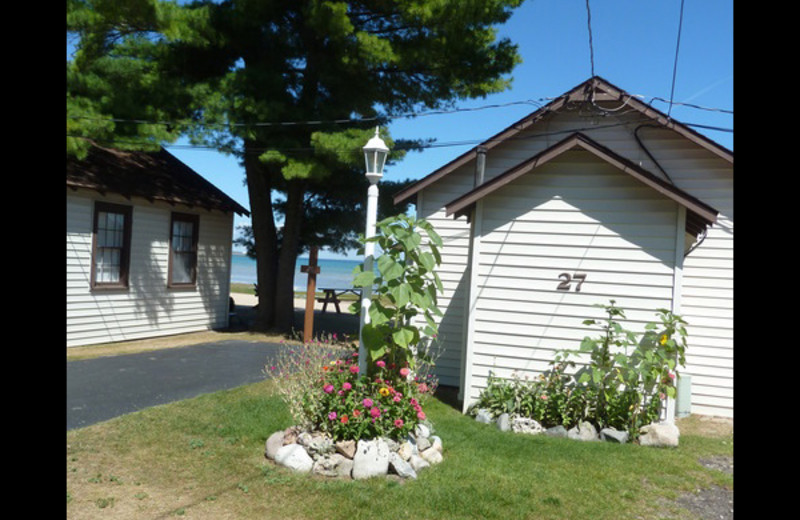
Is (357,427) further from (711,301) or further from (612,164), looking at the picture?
(711,301)

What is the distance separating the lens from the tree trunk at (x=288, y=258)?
14.7 meters

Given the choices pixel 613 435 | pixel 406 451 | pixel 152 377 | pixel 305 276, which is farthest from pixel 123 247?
pixel 305 276

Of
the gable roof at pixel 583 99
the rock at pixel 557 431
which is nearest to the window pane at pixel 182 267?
the gable roof at pixel 583 99

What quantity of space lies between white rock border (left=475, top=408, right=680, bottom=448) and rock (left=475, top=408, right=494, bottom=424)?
0.32ft

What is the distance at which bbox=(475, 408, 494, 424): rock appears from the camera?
728 centimetres

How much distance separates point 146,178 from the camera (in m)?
13.6

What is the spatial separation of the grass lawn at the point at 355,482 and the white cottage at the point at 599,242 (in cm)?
148

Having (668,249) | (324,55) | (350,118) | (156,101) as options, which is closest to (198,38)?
(156,101)

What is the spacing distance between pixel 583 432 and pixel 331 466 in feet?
10.5

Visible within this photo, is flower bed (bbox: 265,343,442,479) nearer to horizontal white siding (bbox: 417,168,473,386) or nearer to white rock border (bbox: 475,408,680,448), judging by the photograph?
white rock border (bbox: 475,408,680,448)

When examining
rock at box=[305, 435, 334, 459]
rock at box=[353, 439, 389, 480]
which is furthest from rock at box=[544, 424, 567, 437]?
rock at box=[305, 435, 334, 459]

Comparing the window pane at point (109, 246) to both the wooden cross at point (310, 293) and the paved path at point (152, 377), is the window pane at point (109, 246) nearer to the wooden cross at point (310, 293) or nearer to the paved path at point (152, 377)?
the paved path at point (152, 377)
